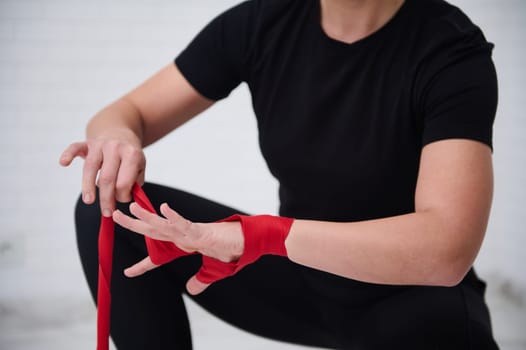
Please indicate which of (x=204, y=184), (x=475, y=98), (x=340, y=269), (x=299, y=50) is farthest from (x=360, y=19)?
(x=204, y=184)

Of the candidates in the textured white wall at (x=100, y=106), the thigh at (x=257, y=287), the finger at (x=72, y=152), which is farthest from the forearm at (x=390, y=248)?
the textured white wall at (x=100, y=106)

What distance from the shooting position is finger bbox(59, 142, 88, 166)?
893 millimetres

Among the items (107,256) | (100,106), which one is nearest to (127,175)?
(107,256)

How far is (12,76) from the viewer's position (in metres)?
2.12

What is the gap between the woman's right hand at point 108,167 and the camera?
903 millimetres

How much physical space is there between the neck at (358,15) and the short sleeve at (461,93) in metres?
0.12

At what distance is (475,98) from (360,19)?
0.76 ft

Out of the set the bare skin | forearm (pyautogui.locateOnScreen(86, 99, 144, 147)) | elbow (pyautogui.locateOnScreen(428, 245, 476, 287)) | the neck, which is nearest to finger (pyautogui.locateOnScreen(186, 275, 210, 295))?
the bare skin

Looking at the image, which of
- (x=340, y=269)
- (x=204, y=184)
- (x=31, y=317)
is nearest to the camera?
(x=340, y=269)

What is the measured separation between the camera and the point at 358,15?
3.18 feet

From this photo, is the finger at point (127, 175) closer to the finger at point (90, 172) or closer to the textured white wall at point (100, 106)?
the finger at point (90, 172)

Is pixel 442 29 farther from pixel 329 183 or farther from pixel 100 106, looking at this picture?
pixel 100 106

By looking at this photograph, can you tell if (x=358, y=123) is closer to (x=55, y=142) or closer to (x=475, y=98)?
(x=475, y=98)

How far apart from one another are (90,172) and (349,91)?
0.42 metres
